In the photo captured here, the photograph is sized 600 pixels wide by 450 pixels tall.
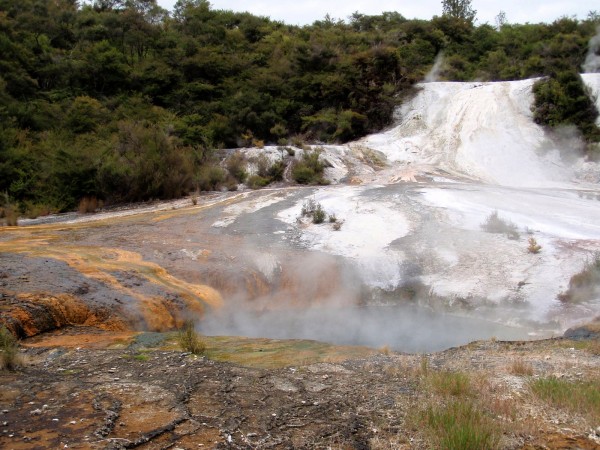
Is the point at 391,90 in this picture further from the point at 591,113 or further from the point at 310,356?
the point at 310,356

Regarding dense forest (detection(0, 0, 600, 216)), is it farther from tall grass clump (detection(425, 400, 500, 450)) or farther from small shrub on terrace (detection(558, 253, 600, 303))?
tall grass clump (detection(425, 400, 500, 450))

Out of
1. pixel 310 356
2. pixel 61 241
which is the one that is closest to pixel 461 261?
pixel 310 356

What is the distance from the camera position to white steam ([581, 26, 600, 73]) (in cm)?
2378

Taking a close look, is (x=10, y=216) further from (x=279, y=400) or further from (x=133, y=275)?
(x=279, y=400)

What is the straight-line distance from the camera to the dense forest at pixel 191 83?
51.8 feet

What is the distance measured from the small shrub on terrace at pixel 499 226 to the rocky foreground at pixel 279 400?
14.4ft

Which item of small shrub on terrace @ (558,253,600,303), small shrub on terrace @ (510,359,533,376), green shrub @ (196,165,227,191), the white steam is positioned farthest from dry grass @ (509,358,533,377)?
the white steam

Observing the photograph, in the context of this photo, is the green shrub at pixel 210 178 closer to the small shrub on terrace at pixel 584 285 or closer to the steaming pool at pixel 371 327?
the steaming pool at pixel 371 327

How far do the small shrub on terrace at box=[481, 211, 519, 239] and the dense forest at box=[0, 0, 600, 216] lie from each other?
8724 mm

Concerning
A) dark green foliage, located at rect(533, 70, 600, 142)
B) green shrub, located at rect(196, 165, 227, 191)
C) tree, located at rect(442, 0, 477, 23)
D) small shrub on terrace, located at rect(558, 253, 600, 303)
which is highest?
tree, located at rect(442, 0, 477, 23)

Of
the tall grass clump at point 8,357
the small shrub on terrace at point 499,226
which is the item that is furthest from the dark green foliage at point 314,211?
the tall grass clump at point 8,357

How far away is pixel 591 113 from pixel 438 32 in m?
13.7

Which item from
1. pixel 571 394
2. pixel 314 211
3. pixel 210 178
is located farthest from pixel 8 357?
pixel 210 178

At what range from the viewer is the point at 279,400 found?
177 inches
